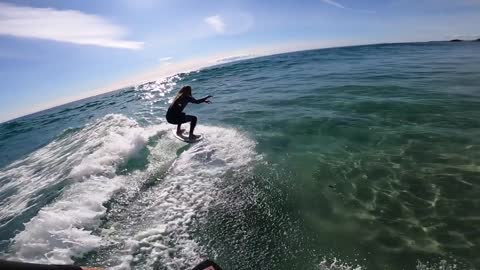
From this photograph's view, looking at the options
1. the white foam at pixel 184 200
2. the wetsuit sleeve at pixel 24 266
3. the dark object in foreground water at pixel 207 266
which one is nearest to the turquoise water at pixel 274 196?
the white foam at pixel 184 200

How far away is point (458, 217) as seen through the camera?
6.14 m

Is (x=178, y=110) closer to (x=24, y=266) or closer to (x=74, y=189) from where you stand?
(x=74, y=189)

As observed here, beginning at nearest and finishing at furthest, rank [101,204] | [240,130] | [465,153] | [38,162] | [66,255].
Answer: [66,255]
[101,204]
[465,153]
[240,130]
[38,162]

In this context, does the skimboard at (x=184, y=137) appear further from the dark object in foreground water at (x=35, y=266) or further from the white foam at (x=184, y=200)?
the dark object in foreground water at (x=35, y=266)

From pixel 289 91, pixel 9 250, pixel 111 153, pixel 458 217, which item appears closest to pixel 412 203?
pixel 458 217

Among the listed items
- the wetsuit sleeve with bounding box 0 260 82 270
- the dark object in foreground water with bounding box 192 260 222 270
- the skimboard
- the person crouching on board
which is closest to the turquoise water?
the skimboard

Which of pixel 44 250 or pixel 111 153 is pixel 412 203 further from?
pixel 111 153

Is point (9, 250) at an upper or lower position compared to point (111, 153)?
lower

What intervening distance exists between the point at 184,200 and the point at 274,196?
271 cm

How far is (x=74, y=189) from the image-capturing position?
977 centimetres

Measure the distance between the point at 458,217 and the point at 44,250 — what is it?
10.1m

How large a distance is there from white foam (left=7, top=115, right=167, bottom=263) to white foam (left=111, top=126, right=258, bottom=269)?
1.33m

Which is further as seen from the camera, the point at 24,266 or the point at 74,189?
the point at 74,189

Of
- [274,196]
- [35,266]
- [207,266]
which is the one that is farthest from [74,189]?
[207,266]
